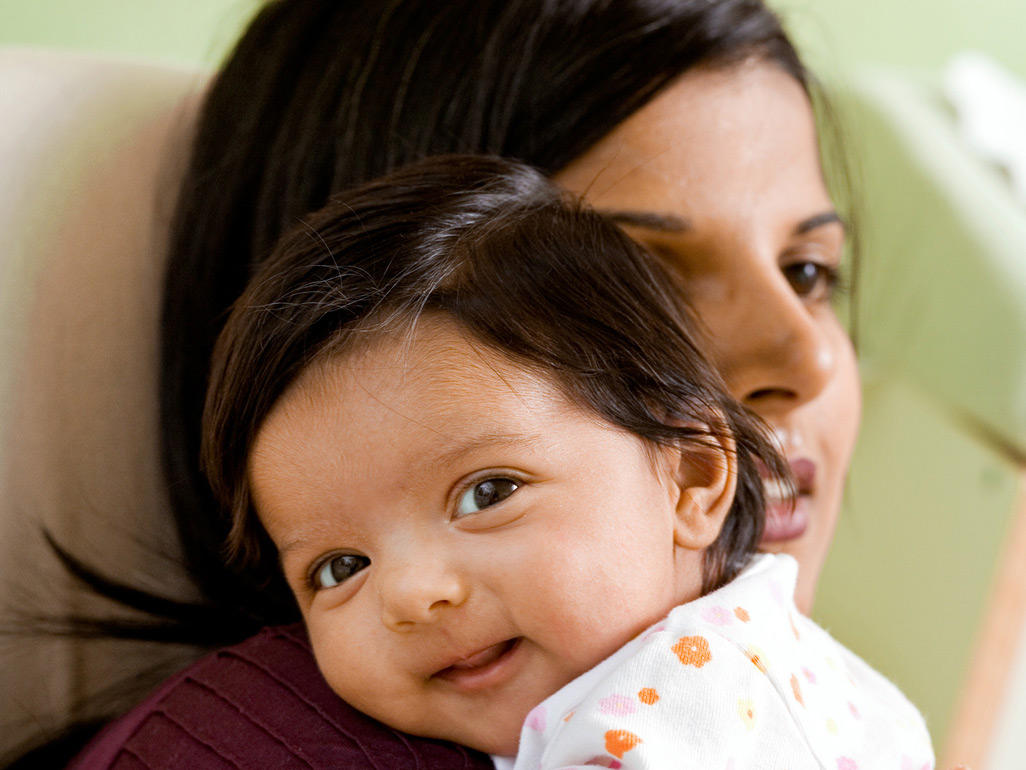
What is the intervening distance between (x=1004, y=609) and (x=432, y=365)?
1.16 metres

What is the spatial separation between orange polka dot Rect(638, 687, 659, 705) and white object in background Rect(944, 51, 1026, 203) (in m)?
1.29

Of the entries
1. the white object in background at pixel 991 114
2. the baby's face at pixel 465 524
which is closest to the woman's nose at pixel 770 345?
the baby's face at pixel 465 524

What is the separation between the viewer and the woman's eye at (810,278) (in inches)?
38.2

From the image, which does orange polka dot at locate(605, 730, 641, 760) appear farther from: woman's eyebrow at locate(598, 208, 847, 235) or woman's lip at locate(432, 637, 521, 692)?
woman's eyebrow at locate(598, 208, 847, 235)

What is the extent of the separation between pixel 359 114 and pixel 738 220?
336 millimetres

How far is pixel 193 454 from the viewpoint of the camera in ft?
3.00

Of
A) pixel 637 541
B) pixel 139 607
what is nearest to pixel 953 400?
pixel 637 541

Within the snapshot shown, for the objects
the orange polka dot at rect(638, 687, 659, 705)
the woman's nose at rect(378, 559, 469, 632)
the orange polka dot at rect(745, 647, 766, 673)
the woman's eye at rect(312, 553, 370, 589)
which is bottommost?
the woman's eye at rect(312, 553, 370, 589)

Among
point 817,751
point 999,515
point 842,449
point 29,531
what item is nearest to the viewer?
point 817,751

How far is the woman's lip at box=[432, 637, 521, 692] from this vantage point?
631mm

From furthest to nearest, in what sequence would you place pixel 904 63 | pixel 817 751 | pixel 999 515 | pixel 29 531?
pixel 904 63 < pixel 999 515 < pixel 29 531 < pixel 817 751

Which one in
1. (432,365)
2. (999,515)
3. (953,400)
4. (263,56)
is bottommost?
(999,515)

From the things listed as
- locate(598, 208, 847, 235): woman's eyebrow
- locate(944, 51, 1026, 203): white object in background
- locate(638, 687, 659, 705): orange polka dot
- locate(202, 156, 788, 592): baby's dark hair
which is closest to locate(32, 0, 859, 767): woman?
locate(598, 208, 847, 235): woman's eyebrow

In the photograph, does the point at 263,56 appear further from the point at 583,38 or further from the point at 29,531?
the point at 29,531
